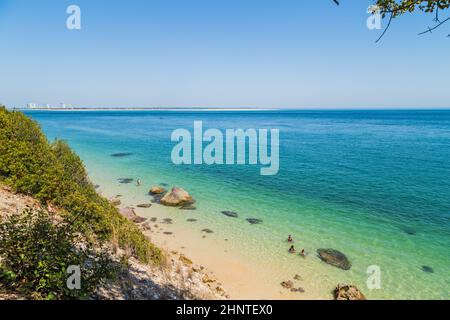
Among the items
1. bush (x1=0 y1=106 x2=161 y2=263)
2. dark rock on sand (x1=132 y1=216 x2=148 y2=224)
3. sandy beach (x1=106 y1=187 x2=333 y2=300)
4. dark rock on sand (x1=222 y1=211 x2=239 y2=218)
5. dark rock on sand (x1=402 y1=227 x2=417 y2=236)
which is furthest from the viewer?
dark rock on sand (x1=222 y1=211 x2=239 y2=218)

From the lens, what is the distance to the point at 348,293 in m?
12.9

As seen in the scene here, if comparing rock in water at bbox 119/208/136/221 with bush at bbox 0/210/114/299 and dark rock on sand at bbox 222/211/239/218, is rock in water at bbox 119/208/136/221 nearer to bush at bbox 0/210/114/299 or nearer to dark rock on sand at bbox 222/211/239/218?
dark rock on sand at bbox 222/211/239/218

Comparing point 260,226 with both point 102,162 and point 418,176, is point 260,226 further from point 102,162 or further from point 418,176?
point 102,162

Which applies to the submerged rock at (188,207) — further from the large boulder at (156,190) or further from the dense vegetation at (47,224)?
the dense vegetation at (47,224)

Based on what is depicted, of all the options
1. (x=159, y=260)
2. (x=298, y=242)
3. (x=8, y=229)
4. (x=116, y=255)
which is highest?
(x=8, y=229)

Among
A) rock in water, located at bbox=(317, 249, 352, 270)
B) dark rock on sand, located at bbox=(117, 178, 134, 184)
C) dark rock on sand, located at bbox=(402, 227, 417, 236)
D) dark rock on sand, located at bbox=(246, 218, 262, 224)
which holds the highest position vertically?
dark rock on sand, located at bbox=(117, 178, 134, 184)

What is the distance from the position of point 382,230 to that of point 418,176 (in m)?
19.4

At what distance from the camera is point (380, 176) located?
112 ft

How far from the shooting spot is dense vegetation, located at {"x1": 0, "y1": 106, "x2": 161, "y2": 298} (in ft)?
19.9

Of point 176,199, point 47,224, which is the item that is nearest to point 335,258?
point 176,199

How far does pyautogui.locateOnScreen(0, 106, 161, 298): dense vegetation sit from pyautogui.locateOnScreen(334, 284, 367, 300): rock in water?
9.67 metres

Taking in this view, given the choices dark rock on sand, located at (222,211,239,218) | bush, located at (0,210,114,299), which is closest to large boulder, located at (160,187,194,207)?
dark rock on sand, located at (222,211,239,218)

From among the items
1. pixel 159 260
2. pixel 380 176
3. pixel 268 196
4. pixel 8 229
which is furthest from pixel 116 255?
pixel 380 176

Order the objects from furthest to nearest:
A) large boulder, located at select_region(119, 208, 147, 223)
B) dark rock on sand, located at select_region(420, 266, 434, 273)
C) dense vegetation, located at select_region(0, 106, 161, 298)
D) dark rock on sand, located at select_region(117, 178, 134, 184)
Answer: dark rock on sand, located at select_region(117, 178, 134, 184), large boulder, located at select_region(119, 208, 147, 223), dark rock on sand, located at select_region(420, 266, 434, 273), dense vegetation, located at select_region(0, 106, 161, 298)
